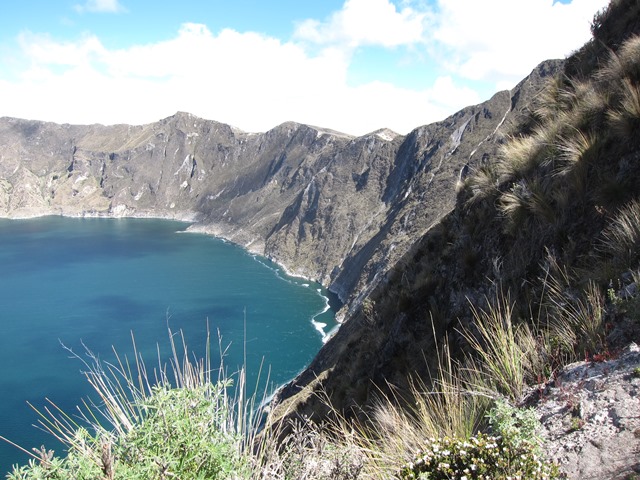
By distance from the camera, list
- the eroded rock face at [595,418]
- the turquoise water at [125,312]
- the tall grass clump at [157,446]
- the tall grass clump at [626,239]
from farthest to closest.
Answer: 1. the turquoise water at [125,312]
2. the tall grass clump at [626,239]
3. the eroded rock face at [595,418]
4. the tall grass clump at [157,446]

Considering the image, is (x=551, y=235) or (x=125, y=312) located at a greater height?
(x=551, y=235)

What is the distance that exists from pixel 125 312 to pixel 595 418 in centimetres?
10361

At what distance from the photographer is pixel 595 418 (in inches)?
138

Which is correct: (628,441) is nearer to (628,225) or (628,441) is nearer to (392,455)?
(392,455)

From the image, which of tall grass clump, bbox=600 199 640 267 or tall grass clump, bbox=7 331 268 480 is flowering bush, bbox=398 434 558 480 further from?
tall grass clump, bbox=600 199 640 267

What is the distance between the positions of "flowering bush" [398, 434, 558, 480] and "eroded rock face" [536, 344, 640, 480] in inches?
12.5

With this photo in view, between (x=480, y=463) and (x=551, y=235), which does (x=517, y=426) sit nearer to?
(x=480, y=463)

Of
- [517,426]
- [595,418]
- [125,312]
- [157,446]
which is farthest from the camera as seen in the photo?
[125,312]

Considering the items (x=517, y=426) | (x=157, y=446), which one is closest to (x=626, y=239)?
(x=517, y=426)

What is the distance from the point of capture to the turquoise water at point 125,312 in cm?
6188

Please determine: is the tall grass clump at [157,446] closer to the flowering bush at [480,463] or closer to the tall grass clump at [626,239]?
the flowering bush at [480,463]

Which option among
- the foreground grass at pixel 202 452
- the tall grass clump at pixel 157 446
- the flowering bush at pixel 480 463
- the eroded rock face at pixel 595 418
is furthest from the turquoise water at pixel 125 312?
the flowering bush at pixel 480 463

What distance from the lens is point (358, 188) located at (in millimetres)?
164750

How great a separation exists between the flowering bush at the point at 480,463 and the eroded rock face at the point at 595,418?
1.05 feet
